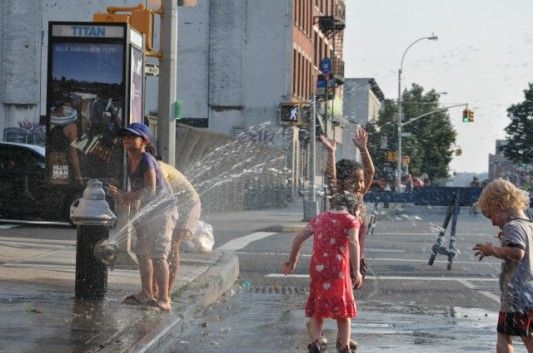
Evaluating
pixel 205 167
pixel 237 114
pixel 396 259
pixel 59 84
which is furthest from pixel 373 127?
pixel 59 84

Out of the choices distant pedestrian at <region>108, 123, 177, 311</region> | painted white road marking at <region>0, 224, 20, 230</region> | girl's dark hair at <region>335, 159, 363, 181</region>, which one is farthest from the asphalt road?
painted white road marking at <region>0, 224, 20, 230</region>

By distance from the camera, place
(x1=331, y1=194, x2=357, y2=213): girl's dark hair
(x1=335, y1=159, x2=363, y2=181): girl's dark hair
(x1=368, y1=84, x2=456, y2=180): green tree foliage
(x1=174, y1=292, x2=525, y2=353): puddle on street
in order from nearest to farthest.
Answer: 1. (x1=331, y1=194, x2=357, y2=213): girl's dark hair
2. (x1=335, y1=159, x2=363, y2=181): girl's dark hair
3. (x1=174, y1=292, x2=525, y2=353): puddle on street
4. (x1=368, y1=84, x2=456, y2=180): green tree foliage

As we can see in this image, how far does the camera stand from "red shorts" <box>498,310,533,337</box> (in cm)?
719

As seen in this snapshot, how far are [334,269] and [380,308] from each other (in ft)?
13.0

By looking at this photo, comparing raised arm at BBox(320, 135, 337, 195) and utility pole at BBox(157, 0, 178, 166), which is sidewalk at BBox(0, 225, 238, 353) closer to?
utility pole at BBox(157, 0, 178, 166)

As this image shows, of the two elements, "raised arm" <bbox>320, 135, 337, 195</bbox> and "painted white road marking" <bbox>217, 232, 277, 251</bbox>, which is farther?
"painted white road marking" <bbox>217, 232, 277, 251</bbox>

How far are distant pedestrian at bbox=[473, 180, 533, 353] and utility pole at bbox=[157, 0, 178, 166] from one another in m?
8.46

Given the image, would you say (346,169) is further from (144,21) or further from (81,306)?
(144,21)

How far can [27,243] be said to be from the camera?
18391 millimetres

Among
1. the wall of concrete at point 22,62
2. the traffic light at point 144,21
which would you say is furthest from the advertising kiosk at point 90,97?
the wall of concrete at point 22,62

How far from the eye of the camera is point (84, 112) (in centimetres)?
1491

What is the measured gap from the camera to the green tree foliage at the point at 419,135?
8225 cm

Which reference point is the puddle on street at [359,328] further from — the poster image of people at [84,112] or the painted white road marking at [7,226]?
the painted white road marking at [7,226]

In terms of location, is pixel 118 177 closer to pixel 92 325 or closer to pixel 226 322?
pixel 226 322
